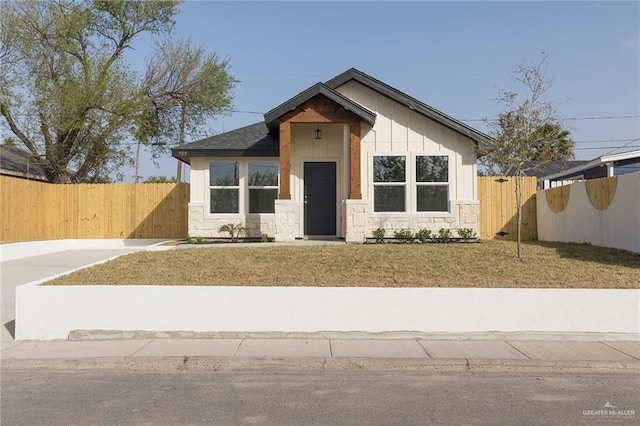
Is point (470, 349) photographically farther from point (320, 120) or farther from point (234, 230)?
point (234, 230)

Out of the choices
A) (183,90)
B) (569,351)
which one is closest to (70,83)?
(183,90)

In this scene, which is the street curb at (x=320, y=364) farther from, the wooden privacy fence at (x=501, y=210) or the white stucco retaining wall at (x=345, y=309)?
the wooden privacy fence at (x=501, y=210)

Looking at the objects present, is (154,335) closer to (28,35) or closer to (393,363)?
(393,363)

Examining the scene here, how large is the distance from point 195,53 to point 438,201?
654 inches

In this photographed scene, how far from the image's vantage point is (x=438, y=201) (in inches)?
599

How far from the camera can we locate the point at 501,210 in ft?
57.6

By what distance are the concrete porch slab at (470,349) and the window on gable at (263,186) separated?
9317mm

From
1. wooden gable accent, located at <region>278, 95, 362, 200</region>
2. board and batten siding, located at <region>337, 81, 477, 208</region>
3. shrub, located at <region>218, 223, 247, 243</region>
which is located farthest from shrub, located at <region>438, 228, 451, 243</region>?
shrub, located at <region>218, 223, 247, 243</region>

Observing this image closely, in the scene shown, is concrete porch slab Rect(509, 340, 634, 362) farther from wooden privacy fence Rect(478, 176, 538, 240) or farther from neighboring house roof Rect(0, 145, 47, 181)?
neighboring house roof Rect(0, 145, 47, 181)

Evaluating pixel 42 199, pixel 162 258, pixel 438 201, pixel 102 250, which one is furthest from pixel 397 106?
pixel 42 199

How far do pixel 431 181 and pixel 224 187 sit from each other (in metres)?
6.41

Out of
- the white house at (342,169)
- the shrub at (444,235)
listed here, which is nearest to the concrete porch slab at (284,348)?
the white house at (342,169)

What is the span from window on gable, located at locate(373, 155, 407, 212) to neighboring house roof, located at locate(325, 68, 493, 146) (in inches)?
58.8

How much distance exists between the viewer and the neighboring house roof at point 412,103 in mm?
14766
